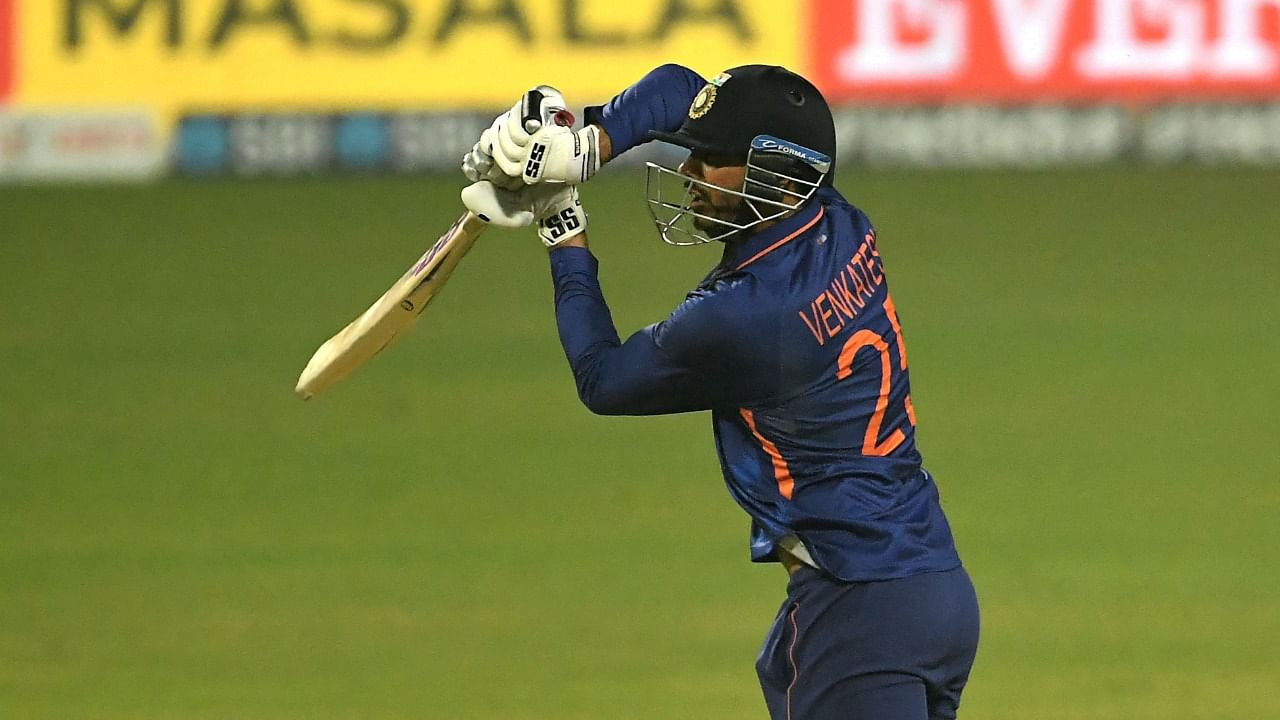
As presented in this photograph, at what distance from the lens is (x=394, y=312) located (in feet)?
13.3

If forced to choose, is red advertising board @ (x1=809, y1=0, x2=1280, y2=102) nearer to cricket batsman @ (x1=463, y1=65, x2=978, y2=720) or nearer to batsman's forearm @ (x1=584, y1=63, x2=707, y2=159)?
batsman's forearm @ (x1=584, y1=63, x2=707, y2=159)

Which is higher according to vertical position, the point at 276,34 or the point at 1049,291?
the point at 276,34

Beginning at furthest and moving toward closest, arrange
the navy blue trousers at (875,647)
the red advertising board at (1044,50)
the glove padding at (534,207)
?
the red advertising board at (1044,50)
the glove padding at (534,207)
the navy blue trousers at (875,647)

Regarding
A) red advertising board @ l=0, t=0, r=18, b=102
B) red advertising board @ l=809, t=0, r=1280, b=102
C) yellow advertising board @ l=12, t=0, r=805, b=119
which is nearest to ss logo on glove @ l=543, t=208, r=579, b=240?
yellow advertising board @ l=12, t=0, r=805, b=119

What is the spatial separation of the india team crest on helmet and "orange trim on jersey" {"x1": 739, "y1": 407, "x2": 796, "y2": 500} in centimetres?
53

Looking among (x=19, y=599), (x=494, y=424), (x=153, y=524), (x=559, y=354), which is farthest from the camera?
(x=559, y=354)

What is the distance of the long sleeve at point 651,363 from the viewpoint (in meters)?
3.49

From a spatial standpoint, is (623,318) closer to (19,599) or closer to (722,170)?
(19,599)

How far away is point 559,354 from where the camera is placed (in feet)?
30.7

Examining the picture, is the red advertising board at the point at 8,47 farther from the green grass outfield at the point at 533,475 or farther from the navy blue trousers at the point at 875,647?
the navy blue trousers at the point at 875,647

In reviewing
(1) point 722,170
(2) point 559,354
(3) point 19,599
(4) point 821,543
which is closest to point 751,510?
(4) point 821,543

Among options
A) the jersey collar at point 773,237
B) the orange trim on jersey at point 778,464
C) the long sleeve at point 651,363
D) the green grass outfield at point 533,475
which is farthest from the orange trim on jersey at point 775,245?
the green grass outfield at point 533,475

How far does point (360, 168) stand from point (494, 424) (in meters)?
5.61

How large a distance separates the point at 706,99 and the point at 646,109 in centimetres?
21
